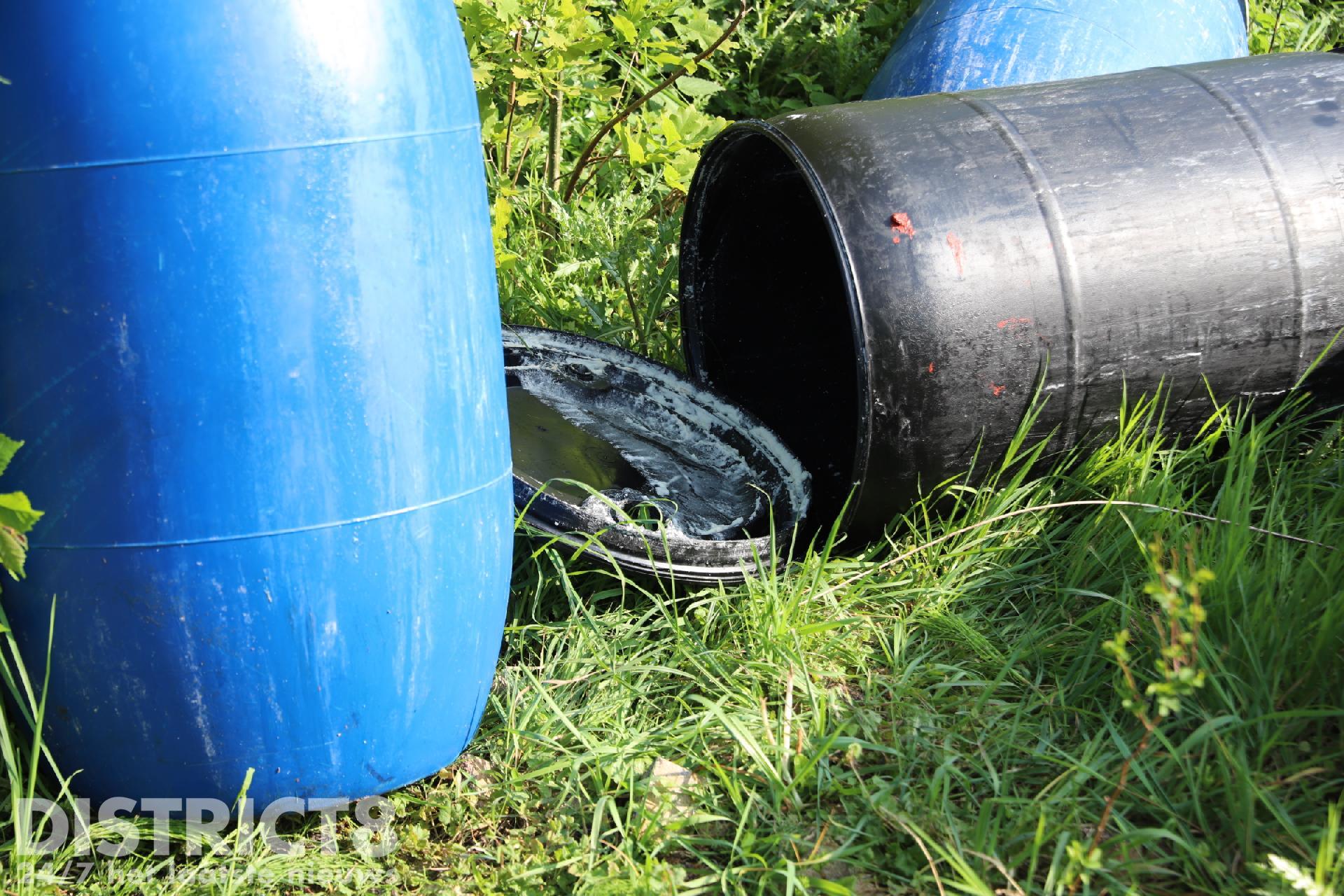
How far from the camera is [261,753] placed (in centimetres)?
175

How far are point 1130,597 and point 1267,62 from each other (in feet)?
4.21

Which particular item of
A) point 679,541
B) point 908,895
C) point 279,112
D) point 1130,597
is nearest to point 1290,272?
point 1130,597

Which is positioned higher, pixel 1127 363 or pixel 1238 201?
pixel 1238 201

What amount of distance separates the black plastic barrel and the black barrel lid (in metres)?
0.25

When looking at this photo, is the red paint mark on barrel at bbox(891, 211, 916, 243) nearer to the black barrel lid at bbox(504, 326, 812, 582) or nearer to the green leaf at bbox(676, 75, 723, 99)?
the black barrel lid at bbox(504, 326, 812, 582)

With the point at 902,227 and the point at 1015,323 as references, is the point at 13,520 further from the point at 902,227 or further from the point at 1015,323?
the point at 1015,323

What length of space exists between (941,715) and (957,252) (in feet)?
2.78

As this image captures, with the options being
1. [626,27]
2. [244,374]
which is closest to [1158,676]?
[244,374]

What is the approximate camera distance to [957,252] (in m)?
2.22

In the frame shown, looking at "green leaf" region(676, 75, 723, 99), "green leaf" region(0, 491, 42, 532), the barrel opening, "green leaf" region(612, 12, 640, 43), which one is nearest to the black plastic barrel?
the barrel opening

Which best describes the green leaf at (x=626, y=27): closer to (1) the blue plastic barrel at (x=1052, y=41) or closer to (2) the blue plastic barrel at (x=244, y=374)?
(1) the blue plastic barrel at (x=1052, y=41)

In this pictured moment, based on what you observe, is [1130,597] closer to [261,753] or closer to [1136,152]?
[1136,152]

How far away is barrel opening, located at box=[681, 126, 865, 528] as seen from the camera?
116 inches

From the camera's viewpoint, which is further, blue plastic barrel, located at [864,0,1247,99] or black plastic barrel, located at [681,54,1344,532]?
blue plastic barrel, located at [864,0,1247,99]
